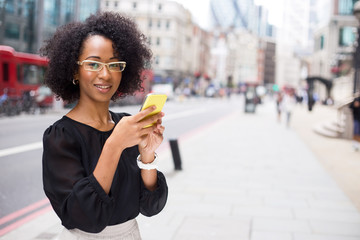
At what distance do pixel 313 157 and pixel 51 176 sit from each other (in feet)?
31.8

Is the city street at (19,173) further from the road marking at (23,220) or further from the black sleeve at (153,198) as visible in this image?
the black sleeve at (153,198)

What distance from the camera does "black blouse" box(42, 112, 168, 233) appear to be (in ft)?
4.68

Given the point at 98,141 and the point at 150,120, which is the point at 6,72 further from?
the point at 150,120

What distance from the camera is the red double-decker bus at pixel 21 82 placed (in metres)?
19.2

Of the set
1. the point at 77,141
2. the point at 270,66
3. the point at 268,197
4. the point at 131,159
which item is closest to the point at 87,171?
the point at 77,141

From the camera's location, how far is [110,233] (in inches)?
65.7

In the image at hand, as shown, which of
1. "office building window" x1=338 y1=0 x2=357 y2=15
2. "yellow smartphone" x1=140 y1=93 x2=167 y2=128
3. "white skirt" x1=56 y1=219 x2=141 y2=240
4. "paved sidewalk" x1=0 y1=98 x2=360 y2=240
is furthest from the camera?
"office building window" x1=338 y1=0 x2=357 y2=15

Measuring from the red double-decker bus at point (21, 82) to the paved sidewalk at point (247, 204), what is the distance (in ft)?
38.4

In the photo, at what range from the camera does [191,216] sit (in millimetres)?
4953

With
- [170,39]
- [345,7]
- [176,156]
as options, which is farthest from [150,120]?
[170,39]

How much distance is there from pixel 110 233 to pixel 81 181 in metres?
0.34

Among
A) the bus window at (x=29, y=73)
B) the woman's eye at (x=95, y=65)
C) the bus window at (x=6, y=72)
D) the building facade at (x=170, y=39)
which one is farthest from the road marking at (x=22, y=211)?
the building facade at (x=170, y=39)

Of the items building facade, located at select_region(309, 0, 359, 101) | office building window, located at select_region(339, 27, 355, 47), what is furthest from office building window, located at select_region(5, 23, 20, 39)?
office building window, located at select_region(339, 27, 355, 47)

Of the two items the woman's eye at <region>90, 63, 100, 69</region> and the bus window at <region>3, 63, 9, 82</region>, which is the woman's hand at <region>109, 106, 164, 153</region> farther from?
the bus window at <region>3, 63, 9, 82</region>
